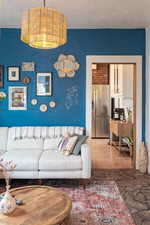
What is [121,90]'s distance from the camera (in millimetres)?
6367

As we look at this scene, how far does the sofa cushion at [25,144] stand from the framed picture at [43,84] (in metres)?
0.97

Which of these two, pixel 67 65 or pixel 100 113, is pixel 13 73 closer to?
pixel 67 65

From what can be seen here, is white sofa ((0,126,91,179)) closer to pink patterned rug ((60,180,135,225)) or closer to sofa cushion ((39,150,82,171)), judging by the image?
sofa cushion ((39,150,82,171))

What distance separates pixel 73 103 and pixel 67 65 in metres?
0.77

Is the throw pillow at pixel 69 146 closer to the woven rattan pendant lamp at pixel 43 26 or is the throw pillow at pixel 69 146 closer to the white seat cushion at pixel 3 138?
the white seat cushion at pixel 3 138

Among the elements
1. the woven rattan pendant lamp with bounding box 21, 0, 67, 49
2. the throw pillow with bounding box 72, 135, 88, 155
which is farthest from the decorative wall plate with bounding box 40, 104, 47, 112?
the woven rattan pendant lamp with bounding box 21, 0, 67, 49

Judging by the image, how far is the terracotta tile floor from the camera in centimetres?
439

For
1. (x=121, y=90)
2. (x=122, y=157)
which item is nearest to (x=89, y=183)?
(x=122, y=157)

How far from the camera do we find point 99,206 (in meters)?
2.66

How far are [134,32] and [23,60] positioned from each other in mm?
2288

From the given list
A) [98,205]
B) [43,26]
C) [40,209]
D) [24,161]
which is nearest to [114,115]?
[24,161]

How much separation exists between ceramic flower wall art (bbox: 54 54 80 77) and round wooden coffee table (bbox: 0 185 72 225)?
2520 mm

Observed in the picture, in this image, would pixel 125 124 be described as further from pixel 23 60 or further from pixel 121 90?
pixel 23 60

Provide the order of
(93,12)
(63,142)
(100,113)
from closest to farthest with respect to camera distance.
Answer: (93,12) → (63,142) → (100,113)
